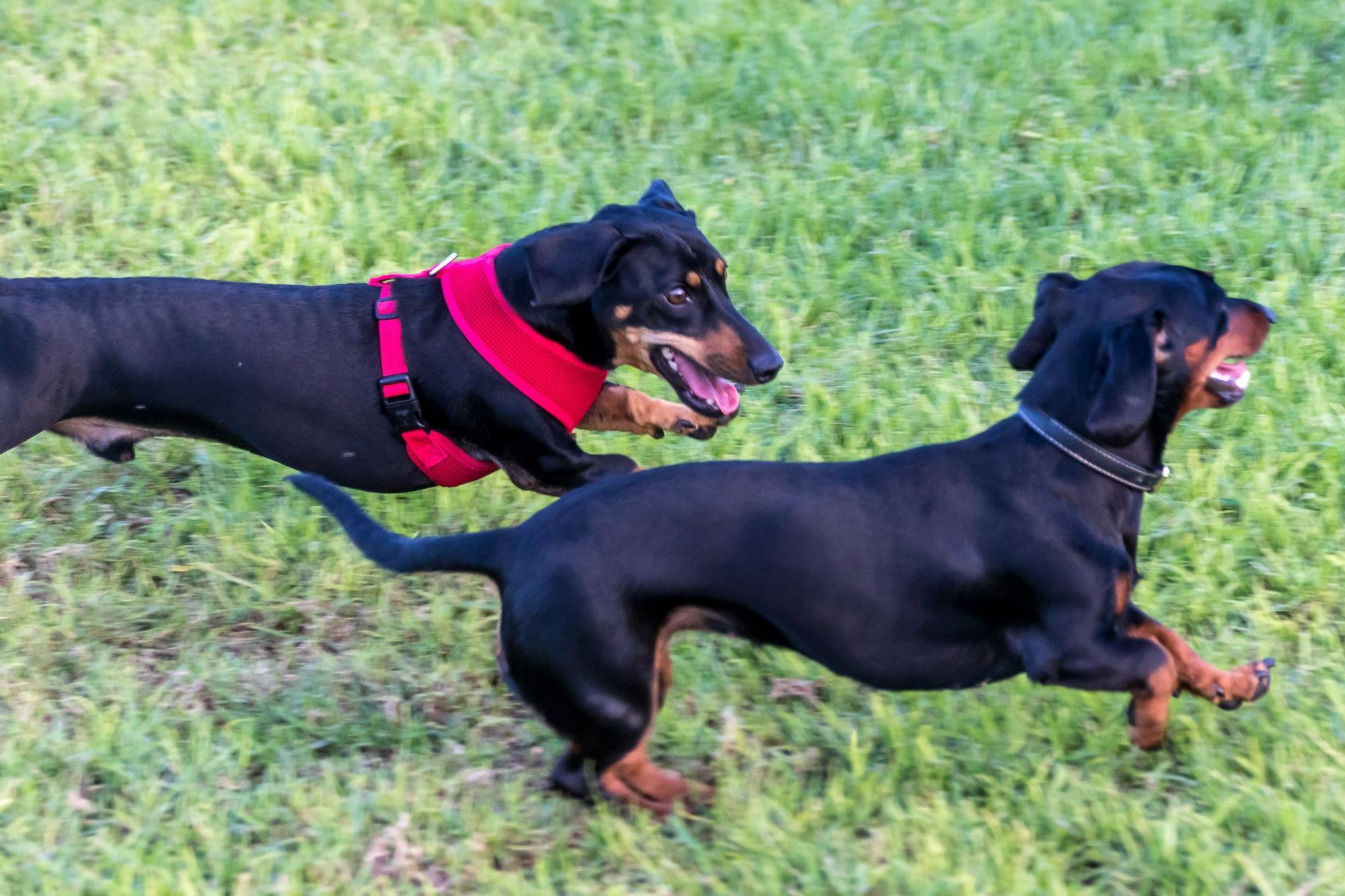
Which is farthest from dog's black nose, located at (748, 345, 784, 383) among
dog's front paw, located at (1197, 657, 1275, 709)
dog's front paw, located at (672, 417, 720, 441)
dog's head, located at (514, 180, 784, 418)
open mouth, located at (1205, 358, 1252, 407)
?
dog's front paw, located at (1197, 657, 1275, 709)

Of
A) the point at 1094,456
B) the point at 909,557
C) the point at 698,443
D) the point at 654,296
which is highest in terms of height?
the point at 1094,456

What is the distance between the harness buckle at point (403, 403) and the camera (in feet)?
14.1

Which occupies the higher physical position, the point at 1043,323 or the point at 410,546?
the point at 1043,323

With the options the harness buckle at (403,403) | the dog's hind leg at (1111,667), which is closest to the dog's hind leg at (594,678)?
the dog's hind leg at (1111,667)

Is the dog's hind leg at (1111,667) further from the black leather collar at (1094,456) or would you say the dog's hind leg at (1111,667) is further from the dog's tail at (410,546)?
the dog's tail at (410,546)

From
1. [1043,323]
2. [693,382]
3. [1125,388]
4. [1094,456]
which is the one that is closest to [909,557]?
[1094,456]

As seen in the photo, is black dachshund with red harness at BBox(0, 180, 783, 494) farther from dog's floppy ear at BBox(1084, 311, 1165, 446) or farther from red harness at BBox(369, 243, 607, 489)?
dog's floppy ear at BBox(1084, 311, 1165, 446)

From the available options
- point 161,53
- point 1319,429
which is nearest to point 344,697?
point 1319,429

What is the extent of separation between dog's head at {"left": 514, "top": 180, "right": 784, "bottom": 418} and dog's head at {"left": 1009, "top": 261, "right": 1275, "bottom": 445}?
3.46 ft

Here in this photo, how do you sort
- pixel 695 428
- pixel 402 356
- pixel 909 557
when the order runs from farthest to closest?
pixel 695 428, pixel 402 356, pixel 909 557

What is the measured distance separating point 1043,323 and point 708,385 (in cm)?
121

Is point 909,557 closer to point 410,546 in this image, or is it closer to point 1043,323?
point 1043,323

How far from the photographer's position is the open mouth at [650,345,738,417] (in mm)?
4340

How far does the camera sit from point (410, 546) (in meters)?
3.38
